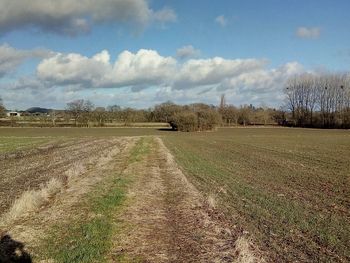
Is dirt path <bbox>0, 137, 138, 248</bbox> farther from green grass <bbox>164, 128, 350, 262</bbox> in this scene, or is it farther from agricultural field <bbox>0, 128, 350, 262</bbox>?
green grass <bbox>164, 128, 350, 262</bbox>

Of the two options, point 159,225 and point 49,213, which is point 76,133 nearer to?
point 49,213

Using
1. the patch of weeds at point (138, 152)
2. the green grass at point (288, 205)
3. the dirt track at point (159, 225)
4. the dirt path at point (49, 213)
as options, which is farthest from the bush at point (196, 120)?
the dirt track at point (159, 225)

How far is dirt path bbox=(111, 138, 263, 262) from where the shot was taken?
7.88 meters

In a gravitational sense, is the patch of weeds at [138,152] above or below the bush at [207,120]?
below

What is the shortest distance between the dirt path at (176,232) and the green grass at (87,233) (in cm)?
31

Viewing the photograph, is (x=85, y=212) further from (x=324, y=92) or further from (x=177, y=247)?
(x=324, y=92)

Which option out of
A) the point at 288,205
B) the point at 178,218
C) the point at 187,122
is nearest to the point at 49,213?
the point at 178,218

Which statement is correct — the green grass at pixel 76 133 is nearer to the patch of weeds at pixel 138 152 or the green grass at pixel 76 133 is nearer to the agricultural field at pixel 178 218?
the patch of weeds at pixel 138 152

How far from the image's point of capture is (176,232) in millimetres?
9570

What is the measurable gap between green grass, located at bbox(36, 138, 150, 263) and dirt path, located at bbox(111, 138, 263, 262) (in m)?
0.31

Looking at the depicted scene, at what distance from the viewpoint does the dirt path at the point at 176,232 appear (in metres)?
7.88

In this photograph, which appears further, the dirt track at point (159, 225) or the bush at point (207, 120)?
the bush at point (207, 120)

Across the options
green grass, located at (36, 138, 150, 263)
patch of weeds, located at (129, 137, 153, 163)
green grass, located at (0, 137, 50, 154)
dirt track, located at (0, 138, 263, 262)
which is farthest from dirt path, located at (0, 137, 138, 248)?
green grass, located at (0, 137, 50, 154)

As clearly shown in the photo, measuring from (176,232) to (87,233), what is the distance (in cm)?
204
